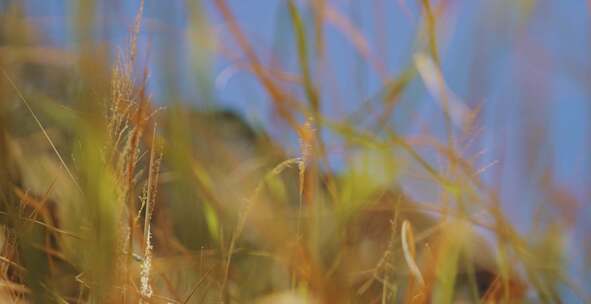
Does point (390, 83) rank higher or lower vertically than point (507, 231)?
higher

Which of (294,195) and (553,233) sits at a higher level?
(553,233)

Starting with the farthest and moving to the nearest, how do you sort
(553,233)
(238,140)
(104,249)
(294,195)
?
(238,140) → (294,195) → (553,233) → (104,249)

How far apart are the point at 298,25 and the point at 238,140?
2371 millimetres

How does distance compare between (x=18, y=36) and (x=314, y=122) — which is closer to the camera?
(x=314, y=122)

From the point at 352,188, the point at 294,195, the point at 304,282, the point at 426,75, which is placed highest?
the point at 426,75

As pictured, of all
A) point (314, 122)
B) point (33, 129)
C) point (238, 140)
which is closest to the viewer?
point (314, 122)

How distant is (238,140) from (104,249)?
2.53 metres

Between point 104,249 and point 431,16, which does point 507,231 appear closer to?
point 431,16

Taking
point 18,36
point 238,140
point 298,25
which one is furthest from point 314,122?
point 238,140

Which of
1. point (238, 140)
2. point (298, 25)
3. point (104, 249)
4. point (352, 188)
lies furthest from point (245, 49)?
point (238, 140)

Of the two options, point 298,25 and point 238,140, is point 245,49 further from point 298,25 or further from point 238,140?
point 238,140

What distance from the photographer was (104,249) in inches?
21.2

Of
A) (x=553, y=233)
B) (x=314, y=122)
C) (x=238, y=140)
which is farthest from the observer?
(x=238, y=140)

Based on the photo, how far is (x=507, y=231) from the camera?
804mm
